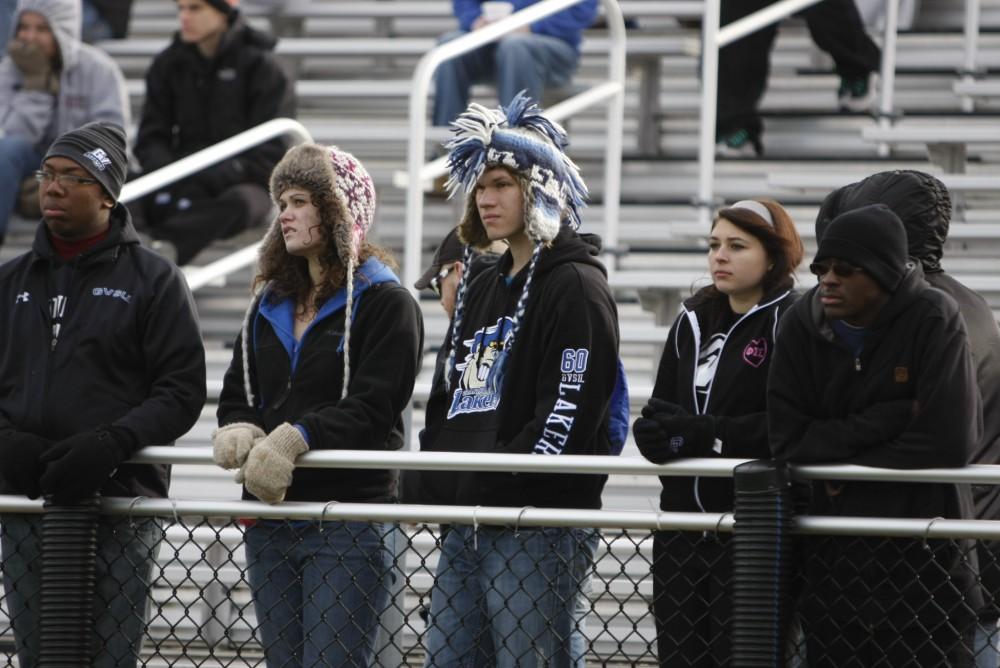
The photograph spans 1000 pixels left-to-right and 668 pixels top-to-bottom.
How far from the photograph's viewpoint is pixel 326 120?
822cm

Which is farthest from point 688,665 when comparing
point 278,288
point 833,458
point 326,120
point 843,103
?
point 326,120

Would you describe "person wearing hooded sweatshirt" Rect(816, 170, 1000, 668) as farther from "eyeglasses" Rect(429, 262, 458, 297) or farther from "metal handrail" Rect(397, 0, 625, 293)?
"metal handrail" Rect(397, 0, 625, 293)

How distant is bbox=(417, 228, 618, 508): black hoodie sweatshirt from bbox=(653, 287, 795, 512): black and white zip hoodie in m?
0.20

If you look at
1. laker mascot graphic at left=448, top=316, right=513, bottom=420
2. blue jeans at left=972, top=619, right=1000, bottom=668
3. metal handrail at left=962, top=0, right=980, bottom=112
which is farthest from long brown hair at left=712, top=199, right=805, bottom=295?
metal handrail at left=962, top=0, right=980, bottom=112

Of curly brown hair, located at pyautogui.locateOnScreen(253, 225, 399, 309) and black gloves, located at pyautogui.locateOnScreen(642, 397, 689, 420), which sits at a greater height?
curly brown hair, located at pyautogui.locateOnScreen(253, 225, 399, 309)

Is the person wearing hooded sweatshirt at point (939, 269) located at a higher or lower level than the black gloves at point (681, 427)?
higher

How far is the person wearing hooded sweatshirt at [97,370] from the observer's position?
352cm

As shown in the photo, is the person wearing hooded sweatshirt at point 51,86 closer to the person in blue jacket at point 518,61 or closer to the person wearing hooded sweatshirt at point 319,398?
the person in blue jacket at point 518,61

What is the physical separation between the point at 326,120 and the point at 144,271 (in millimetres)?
4476

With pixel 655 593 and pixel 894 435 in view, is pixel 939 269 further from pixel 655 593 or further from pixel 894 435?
pixel 655 593

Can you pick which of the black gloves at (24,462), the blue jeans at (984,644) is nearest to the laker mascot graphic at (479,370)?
the black gloves at (24,462)

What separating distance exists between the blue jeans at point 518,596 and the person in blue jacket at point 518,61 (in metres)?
3.53

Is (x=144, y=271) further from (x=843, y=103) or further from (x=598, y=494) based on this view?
(x=843, y=103)

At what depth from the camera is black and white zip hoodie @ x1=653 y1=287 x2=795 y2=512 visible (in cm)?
363
